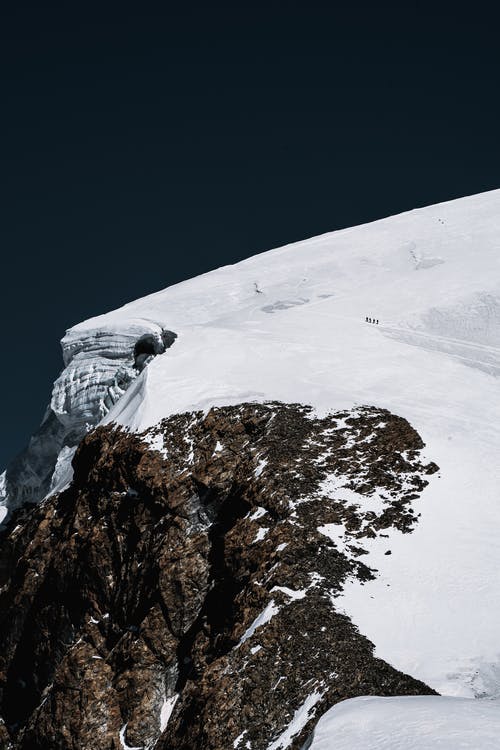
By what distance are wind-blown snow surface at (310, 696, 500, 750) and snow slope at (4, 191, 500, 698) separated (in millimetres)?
2312

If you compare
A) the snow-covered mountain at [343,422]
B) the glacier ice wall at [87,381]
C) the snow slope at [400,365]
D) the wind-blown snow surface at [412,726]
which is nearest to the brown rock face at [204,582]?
the snow-covered mountain at [343,422]

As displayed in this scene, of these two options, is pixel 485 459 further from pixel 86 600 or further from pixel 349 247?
pixel 349 247

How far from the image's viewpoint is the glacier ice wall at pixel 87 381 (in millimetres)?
35344

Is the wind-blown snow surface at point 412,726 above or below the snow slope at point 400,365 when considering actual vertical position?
above

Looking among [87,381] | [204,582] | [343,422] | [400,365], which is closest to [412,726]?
[204,582]

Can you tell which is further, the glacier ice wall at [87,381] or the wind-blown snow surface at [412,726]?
the glacier ice wall at [87,381]

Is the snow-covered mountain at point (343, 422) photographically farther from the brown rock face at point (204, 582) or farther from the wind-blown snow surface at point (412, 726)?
the wind-blown snow surface at point (412, 726)

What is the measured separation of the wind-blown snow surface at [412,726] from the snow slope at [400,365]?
2.31 meters

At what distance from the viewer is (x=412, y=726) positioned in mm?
8281

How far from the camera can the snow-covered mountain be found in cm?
1298

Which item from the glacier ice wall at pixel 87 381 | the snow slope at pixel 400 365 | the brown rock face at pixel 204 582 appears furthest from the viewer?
the glacier ice wall at pixel 87 381

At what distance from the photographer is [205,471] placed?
1897 centimetres

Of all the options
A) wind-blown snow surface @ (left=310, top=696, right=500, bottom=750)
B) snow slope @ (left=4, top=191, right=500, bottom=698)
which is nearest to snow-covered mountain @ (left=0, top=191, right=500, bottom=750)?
snow slope @ (left=4, top=191, right=500, bottom=698)

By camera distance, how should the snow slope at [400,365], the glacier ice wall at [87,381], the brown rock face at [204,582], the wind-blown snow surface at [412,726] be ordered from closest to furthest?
the wind-blown snow surface at [412,726]
the brown rock face at [204,582]
the snow slope at [400,365]
the glacier ice wall at [87,381]
